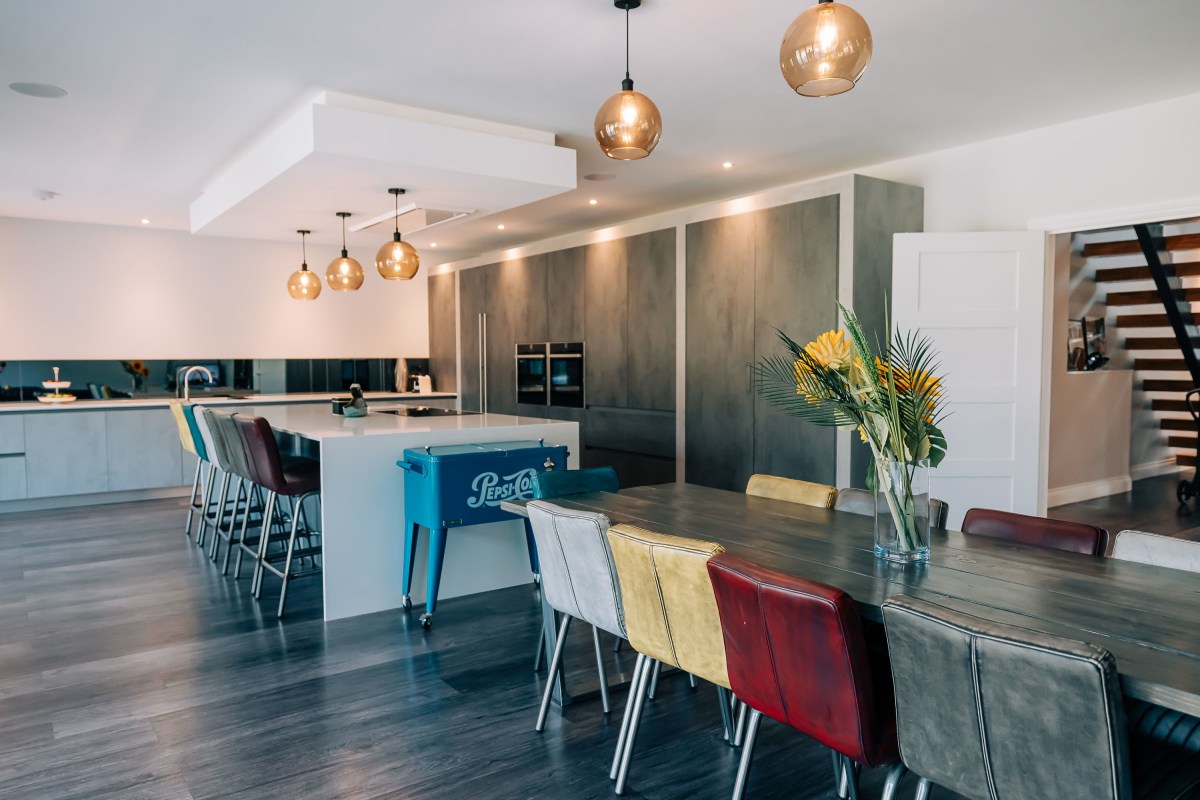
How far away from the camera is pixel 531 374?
752 centimetres

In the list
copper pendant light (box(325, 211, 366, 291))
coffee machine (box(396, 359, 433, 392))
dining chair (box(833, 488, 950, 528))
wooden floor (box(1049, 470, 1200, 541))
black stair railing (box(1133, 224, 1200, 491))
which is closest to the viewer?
dining chair (box(833, 488, 950, 528))

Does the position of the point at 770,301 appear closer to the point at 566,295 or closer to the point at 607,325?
the point at 607,325

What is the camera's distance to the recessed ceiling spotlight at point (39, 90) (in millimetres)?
3721

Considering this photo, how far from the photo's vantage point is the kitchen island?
3.84 meters

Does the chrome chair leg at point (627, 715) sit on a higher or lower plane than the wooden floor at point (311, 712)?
higher

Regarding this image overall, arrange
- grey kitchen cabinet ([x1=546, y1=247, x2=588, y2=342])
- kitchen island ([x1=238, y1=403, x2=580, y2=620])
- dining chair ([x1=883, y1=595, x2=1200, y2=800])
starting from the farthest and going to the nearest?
1. grey kitchen cabinet ([x1=546, y1=247, x2=588, y2=342])
2. kitchen island ([x1=238, y1=403, x2=580, y2=620])
3. dining chair ([x1=883, y1=595, x2=1200, y2=800])

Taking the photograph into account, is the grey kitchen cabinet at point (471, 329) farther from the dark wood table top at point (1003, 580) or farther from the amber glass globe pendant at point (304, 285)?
the dark wood table top at point (1003, 580)

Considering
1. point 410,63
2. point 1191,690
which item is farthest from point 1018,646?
point 410,63

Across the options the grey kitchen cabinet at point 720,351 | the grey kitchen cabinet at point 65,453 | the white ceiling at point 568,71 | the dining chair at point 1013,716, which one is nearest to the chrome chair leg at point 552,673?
the dining chair at point 1013,716

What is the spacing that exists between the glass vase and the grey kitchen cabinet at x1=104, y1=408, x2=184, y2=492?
6526 millimetres

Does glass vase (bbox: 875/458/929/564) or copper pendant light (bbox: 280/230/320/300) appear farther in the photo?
copper pendant light (bbox: 280/230/320/300)

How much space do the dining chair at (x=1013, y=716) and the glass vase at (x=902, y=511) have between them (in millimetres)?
569

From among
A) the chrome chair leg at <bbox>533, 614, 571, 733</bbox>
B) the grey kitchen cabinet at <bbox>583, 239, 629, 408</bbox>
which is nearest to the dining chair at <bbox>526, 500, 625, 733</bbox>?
the chrome chair leg at <bbox>533, 614, 571, 733</bbox>

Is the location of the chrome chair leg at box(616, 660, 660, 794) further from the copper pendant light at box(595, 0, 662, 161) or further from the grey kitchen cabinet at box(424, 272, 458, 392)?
the grey kitchen cabinet at box(424, 272, 458, 392)
